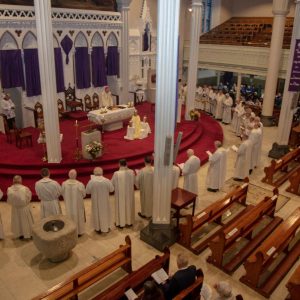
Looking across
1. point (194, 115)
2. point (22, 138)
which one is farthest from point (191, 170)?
point (194, 115)

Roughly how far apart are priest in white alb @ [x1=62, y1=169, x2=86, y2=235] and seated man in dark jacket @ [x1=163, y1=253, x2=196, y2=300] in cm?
305

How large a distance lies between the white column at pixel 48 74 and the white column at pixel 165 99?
4137 millimetres

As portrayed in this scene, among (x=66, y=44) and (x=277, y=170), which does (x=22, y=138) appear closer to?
(x=66, y=44)

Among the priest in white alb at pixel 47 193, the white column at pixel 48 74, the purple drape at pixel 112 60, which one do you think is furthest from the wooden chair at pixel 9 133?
the purple drape at pixel 112 60

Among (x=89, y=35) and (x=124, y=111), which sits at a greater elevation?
(x=89, y=35)

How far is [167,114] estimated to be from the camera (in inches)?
244

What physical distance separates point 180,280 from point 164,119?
109 inches

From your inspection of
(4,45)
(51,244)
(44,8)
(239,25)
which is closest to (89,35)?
(4,45)

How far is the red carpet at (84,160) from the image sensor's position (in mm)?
9555

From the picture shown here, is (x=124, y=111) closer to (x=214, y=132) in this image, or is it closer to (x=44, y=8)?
(x=214, y=132)

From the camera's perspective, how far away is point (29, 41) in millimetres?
12875

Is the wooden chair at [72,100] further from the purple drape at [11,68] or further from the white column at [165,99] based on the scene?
the white column at [165,99]

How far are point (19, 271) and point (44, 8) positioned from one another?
6.24 m

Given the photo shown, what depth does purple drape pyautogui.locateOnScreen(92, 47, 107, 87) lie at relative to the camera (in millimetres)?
15258
